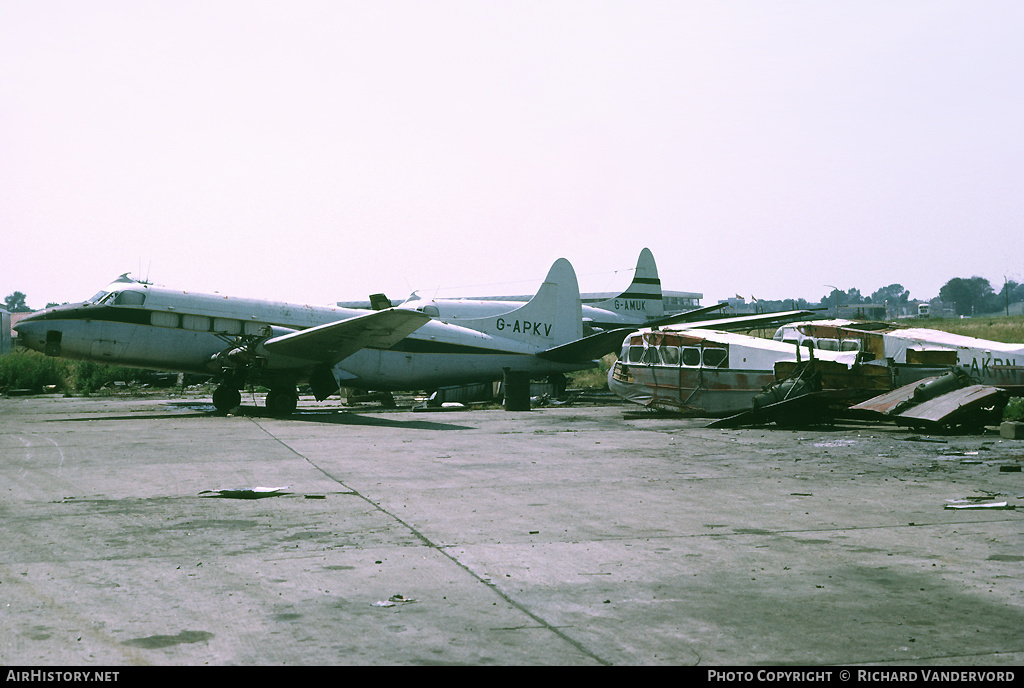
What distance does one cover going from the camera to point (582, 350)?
31109 mm

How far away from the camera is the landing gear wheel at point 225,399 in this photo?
25.6 meters

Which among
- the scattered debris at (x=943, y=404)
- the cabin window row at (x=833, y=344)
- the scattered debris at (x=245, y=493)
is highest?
the cabin window row at (x=833, y=344)

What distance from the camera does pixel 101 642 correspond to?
16.9ft

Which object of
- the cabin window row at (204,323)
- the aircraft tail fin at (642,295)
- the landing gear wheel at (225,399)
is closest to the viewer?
the cabin window row at (204,323)

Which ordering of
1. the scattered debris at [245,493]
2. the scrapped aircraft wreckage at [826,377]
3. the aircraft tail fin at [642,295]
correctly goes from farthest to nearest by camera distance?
the aircraft tail fin at [642,295]
the scrapped aircraft wreckage at [826,377]
the scattered debris at [245,493]

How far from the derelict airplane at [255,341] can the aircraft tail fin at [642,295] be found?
2559cm

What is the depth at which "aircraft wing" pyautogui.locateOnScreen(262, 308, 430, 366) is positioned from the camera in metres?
23.8

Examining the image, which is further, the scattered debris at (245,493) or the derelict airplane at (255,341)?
the derelict airplane at (255,341)

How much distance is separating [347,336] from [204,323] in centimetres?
449

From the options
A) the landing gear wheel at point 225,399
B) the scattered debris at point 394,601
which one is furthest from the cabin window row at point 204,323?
the scattered debris at point 394,601

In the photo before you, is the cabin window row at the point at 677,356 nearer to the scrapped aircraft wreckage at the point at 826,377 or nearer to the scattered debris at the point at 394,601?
the scrapped aircraft wreckage at the point at 826,377

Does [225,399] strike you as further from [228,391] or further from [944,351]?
[944,351]

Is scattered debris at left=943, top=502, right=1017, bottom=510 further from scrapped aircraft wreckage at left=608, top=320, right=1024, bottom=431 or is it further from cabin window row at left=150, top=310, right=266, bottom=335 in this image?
cabin window row at left=150, top=310, right=266, bottom=335
